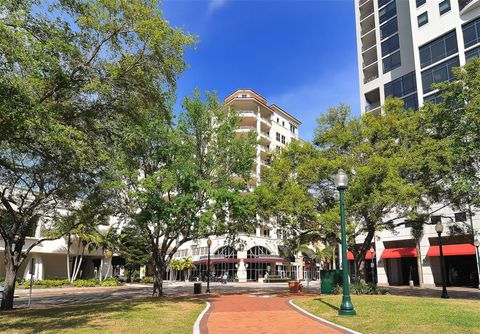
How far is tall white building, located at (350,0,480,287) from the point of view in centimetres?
3728

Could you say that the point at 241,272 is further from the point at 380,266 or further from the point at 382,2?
the point at 382,2

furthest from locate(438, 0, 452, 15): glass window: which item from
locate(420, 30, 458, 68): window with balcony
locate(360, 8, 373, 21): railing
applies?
locate(360, 8, 373, 21): railing

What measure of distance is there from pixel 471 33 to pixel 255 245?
3845 cm

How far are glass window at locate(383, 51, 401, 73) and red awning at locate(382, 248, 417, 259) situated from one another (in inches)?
864

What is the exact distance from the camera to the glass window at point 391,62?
159 feet

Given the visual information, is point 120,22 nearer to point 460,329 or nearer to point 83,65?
point 83,65

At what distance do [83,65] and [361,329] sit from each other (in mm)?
10608

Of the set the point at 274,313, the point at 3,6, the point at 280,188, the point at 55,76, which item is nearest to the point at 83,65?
the point at 55,76

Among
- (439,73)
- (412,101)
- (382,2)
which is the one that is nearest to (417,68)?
(439,73)

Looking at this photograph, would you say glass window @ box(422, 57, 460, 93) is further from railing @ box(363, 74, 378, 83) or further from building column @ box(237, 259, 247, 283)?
building column @ box(237, 259, 247, 283)

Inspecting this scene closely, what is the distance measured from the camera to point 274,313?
47.2ft

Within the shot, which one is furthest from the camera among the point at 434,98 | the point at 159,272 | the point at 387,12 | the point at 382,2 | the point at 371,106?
the point at 371,106

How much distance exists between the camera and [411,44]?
1857 inches

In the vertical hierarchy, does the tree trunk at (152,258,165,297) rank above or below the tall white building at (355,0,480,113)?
below
